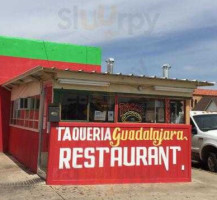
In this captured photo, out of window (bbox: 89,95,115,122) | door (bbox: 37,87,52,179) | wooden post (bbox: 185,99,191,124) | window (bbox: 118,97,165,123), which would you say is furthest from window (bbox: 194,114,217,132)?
door (bbox: 37,87,52,179)

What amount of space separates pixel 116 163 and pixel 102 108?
149 cm

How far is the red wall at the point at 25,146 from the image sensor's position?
1159 centimetres

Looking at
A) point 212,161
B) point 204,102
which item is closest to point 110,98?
point 212,161

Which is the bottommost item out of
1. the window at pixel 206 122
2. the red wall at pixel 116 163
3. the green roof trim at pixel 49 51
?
the red wall at pixel 116 163

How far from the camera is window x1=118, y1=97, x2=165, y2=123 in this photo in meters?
10.6

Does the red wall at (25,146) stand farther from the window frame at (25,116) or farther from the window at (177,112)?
the window at (177,112)

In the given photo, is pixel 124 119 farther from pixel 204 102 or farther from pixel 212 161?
pixel 204 102

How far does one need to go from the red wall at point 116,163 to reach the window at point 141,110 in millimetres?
312

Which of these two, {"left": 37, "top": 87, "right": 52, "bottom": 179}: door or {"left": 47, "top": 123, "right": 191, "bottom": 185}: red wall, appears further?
{"left": 37, "top": 87, "right": 52, "bottom": 179}: door

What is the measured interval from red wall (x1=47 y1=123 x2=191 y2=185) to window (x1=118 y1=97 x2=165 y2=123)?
1.02 feet

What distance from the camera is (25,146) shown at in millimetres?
12953

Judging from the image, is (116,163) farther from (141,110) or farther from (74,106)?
(74,106)

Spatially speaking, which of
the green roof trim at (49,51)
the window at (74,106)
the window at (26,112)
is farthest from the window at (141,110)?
the green roof trim at (49,51)

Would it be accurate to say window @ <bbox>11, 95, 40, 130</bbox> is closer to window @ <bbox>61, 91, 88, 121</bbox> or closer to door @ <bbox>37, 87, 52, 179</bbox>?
door @ <bbox>37, 87, 52, 179</bbox>
